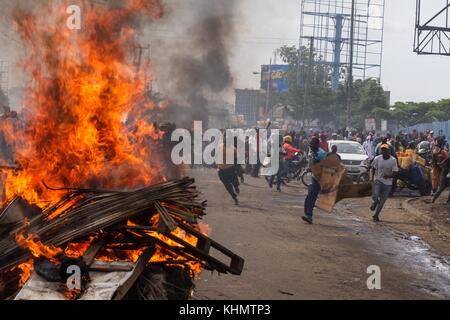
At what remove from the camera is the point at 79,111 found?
327 inches

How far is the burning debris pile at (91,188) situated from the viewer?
599cm

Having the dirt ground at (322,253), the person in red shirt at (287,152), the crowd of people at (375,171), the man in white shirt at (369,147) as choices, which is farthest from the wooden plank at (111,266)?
the man in white shirt at (369,147)

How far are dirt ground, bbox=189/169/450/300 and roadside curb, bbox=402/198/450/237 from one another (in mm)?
119

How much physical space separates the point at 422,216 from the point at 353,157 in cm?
1017

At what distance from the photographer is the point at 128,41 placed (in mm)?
10453

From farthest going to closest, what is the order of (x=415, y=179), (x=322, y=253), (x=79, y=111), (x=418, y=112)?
(x=418, y=112) < (x=415, y=179) < (x=322, y=253) < (x=79, y=111)

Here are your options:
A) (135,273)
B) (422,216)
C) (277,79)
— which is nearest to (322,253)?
(135,273)

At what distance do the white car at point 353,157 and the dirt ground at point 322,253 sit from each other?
7048mm

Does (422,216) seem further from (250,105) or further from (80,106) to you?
(250,105)

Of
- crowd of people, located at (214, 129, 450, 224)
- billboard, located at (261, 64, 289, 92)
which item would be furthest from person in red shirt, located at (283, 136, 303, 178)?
billboard, located at (261, 64, 289, 92)

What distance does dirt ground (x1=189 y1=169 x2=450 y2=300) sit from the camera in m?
8.02

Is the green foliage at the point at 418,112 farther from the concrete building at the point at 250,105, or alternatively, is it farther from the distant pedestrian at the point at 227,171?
the distant pedestrian at the point at 227,171

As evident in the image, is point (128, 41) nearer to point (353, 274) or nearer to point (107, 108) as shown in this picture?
point (107, 108)
